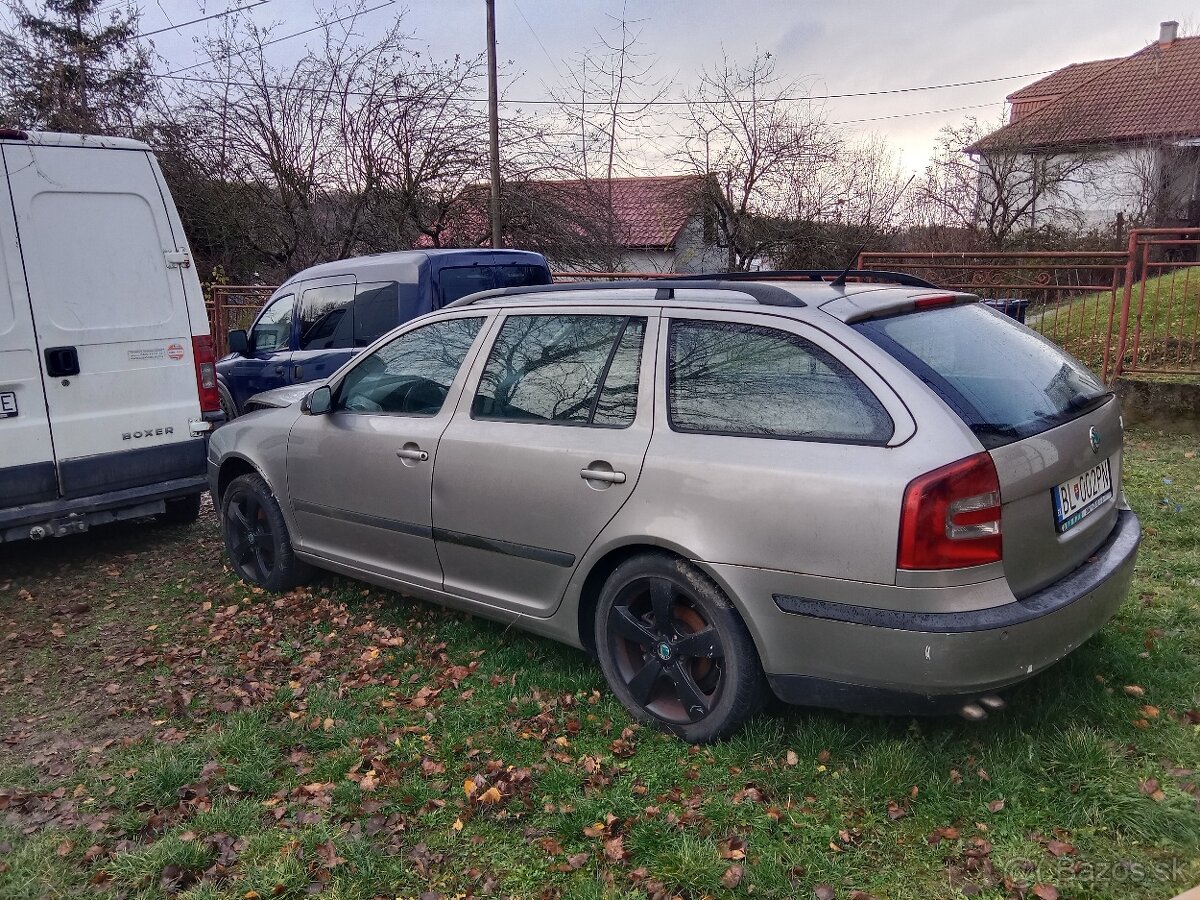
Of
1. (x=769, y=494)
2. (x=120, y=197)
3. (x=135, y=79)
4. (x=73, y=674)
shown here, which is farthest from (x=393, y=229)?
(x=769, y=494)

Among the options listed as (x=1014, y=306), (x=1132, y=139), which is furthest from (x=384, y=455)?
(x=1132, y=139)

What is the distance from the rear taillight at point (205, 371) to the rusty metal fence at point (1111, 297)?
669 cm

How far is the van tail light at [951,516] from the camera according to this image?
2549mm

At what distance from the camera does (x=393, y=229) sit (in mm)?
17281

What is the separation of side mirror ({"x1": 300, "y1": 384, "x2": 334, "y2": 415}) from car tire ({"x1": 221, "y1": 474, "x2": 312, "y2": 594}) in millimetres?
668

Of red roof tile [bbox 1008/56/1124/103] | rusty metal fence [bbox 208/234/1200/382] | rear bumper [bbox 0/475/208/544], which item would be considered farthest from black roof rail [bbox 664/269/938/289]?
red roof tile [bbox 1008/56/1124/103]

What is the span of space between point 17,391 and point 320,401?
6.52 feet

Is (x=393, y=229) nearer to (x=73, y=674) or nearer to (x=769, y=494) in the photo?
(x=73, y=674)

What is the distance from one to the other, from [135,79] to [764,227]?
14.3 m

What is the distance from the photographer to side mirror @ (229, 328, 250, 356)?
7.78m

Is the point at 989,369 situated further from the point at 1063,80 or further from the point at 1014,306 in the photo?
the point at 1063,80

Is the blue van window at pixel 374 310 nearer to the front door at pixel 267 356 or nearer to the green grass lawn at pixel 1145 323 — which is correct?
the front door at pixel 267 356

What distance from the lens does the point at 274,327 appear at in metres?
8.20

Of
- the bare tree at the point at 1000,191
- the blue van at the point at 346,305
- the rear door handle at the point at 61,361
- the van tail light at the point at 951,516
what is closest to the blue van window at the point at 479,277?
the blue van at the point at 346,305
